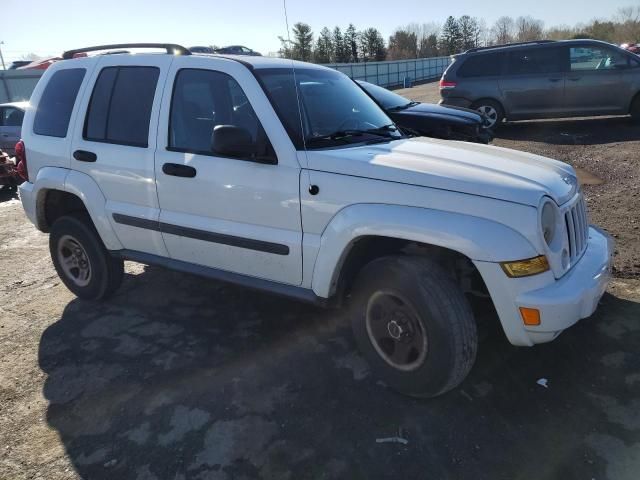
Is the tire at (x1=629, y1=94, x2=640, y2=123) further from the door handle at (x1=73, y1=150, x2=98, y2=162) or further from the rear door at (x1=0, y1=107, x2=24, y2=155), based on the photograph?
the rear door at (x1=0, y1=107, x2=24, y2=155)

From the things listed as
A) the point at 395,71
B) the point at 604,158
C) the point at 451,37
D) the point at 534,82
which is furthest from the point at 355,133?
the point at 451,37

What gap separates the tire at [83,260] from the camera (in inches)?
173

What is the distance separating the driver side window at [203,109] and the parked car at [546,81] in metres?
8.92

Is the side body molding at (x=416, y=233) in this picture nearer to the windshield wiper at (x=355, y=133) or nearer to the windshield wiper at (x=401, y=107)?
the windshield wiper at (x=355, y=133)

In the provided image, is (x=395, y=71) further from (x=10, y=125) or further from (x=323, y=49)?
(x=10, y=125)

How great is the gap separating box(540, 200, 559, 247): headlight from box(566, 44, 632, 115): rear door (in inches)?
370

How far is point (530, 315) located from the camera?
8.38ft

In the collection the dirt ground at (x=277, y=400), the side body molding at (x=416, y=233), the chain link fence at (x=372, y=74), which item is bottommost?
the dirt ground at (x=277, y=400)

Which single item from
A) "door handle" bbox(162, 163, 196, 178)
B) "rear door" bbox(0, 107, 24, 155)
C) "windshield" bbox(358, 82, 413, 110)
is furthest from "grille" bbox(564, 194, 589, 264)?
"rear door" bbox(0, 107, 24, 155)

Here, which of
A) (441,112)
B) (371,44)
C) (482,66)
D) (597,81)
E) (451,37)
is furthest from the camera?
(451,37)

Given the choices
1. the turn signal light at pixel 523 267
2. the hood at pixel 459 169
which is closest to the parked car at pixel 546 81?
the hood at pixel 459 169

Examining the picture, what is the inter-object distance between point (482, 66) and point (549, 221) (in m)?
9.59

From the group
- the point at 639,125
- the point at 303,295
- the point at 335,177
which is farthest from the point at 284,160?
the point at 639,125

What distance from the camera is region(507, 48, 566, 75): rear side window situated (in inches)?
425
